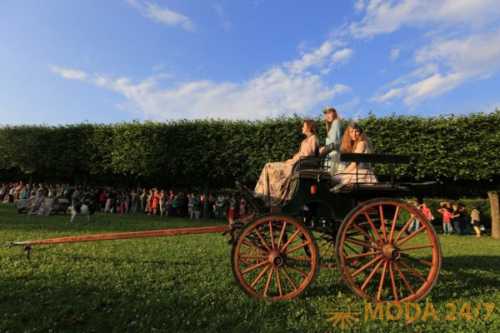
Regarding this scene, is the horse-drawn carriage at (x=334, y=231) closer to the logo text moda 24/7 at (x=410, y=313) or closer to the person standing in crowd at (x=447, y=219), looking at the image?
the logo text moda 24/7 at (x=410, y=313)

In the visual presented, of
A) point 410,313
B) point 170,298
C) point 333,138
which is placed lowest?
point 410,313

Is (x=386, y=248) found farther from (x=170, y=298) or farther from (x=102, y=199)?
(x=102, y=199)

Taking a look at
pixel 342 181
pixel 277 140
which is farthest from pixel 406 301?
pixel 277 140

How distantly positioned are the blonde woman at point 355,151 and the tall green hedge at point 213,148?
36.9ft

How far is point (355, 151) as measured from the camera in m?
4.95

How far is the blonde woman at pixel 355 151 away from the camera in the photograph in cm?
460

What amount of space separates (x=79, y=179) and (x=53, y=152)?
9.09 feet

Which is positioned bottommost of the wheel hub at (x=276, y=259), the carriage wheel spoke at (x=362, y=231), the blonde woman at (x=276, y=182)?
the wheel hub at (x=276, y=259)

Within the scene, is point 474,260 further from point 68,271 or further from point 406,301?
point 68,271

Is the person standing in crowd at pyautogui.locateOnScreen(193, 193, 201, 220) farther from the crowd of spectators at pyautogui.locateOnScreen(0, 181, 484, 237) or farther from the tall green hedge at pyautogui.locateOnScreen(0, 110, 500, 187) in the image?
the tall green hedge at pyautogui.locateOnScreen(0, 110, 500, 187)

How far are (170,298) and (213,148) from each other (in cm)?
1488

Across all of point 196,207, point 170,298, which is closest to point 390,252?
point 170,298

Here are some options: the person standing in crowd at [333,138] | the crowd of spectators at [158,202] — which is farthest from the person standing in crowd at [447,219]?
the person standing in crowd at [333,138]

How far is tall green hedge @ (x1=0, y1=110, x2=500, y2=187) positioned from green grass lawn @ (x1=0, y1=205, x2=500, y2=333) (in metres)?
9.97
